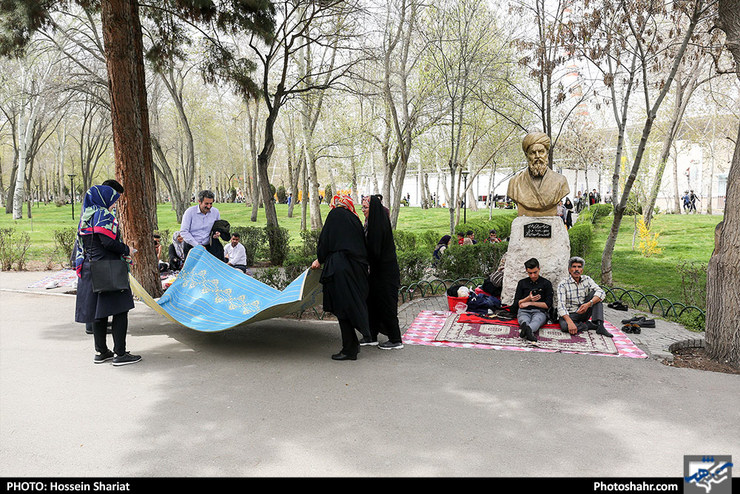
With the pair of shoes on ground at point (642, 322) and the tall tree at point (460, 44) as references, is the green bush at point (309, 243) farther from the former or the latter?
the pair of shoes on ground at point (642, 322)

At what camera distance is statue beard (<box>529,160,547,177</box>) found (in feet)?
25.4

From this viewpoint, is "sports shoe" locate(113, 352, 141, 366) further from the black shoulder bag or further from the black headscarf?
the black headscarf

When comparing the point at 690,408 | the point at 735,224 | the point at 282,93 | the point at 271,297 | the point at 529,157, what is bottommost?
the point at 690,408

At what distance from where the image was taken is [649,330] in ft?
22.7

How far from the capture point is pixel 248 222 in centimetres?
2902

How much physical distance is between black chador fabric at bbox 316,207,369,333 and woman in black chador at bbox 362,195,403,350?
0.22m

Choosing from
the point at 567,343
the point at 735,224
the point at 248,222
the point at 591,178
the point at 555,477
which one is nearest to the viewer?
the point at 555,477

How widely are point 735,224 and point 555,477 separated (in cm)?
380

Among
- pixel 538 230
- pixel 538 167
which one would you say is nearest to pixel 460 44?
pixel 538 167

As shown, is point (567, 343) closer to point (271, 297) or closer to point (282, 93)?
point (271, 297)

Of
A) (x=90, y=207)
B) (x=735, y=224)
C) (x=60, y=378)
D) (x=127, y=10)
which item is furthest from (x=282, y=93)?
(x=735, y=224)

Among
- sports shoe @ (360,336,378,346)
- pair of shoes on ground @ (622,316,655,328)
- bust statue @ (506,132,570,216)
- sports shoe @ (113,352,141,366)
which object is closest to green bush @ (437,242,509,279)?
bust statue @ (506,132,570,216)

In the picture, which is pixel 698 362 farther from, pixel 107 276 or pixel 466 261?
pixel 107 276

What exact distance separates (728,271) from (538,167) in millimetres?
2998
